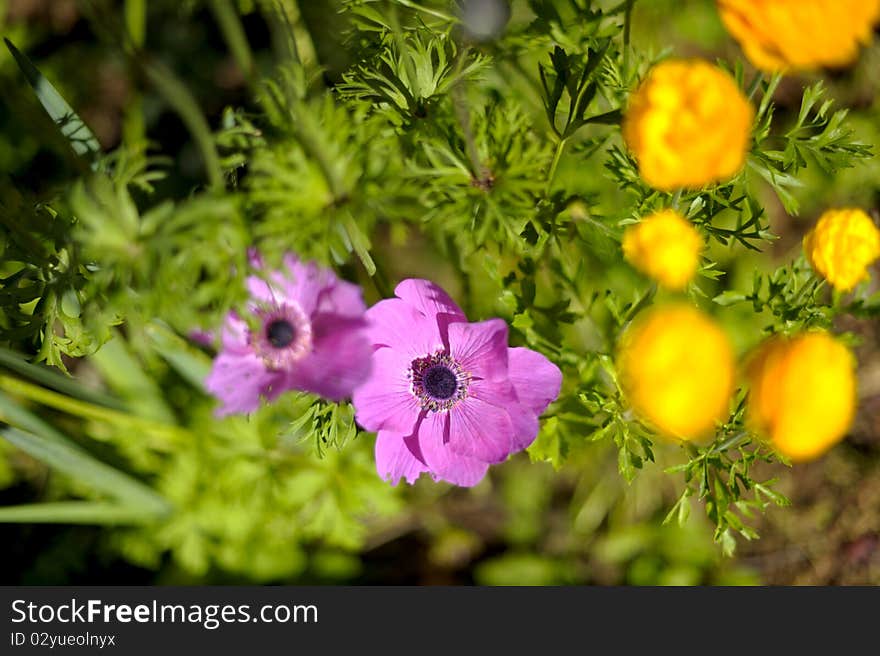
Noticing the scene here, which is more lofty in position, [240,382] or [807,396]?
[240,382]

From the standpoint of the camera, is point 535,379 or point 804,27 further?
point 535,379

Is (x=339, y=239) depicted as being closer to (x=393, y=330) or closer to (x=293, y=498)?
(x=393, y=330)

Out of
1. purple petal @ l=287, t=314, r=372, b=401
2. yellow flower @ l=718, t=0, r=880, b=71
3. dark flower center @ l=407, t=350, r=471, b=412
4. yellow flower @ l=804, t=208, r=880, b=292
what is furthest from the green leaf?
yellow flower @ l=804, t=208, r=880, b=292

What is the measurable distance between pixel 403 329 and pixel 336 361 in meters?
0.22

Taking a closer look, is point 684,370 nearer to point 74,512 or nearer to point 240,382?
point 240,382

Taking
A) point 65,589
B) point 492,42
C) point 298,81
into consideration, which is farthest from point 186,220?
point 65,589

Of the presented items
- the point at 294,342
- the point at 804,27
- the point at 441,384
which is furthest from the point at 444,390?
the point at 804,27

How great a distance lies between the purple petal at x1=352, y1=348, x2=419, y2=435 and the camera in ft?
3.50

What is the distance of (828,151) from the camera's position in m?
1.20

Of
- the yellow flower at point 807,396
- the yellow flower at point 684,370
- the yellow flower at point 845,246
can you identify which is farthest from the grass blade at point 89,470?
the yellow flower at point 845,246

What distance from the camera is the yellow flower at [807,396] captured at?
817mm

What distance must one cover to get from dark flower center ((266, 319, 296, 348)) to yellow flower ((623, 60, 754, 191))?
1.76ft

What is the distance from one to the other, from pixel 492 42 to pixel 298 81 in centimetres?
32

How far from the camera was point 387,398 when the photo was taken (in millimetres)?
1145
